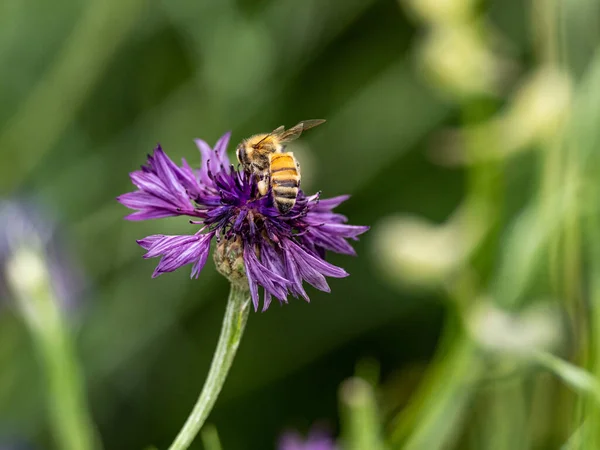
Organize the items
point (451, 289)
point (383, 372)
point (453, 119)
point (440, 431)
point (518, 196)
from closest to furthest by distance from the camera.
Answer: point (440, 431), point (451, 289), point (383, 372), point (518, 196), point (453, 119)

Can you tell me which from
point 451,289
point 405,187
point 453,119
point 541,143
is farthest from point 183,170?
point 453,119

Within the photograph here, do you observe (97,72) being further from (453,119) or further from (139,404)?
(453,119)

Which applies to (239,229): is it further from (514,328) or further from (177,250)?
(514,328)

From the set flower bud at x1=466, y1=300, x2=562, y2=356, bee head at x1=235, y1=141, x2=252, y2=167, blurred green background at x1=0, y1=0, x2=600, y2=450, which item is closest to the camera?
bee head at x1=235, y1=141, x2=252, y2=167

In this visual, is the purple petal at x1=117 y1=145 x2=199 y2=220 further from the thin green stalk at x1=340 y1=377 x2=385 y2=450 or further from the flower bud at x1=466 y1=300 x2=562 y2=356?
the flower bud at x1=466 y1=300 x2=562 y2=356

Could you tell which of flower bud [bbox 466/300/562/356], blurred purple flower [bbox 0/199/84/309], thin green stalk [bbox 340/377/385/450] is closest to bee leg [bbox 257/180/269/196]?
thin green stalk [bbox 340/377/385/450]
